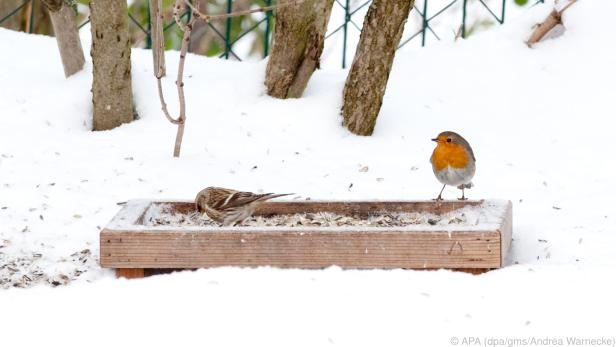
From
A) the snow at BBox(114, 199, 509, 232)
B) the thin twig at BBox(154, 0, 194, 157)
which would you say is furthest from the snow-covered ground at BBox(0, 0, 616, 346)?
the snow at BBox(114, 199, 509, 232)

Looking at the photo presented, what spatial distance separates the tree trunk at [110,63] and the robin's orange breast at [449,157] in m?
2.23

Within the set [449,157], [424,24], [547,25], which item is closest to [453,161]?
[449,157]

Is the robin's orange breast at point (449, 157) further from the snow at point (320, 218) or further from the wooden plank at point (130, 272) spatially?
the wooden plank at point (130, 272)

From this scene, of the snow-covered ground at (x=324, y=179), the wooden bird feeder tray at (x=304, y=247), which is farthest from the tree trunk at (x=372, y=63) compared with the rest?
the wooden bird feeder tray at (x=304, y=247)

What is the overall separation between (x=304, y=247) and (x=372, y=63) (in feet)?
7.71

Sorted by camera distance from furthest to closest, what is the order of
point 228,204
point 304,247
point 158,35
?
point 158,35 → point 228,204 → point 304,247

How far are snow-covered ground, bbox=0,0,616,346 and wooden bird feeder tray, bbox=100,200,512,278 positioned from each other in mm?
125

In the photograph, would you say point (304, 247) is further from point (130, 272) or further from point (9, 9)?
point (9, 9)

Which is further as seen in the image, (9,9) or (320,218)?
(9,9)

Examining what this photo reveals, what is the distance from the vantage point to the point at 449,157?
22.0 ft

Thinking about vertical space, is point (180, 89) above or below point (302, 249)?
above

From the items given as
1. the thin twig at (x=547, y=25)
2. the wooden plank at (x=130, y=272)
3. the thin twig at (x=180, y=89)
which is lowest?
the wooden plank at (x=130, y=272)

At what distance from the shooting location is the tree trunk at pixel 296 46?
26.1ft

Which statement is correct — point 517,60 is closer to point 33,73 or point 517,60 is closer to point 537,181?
point 537,181
